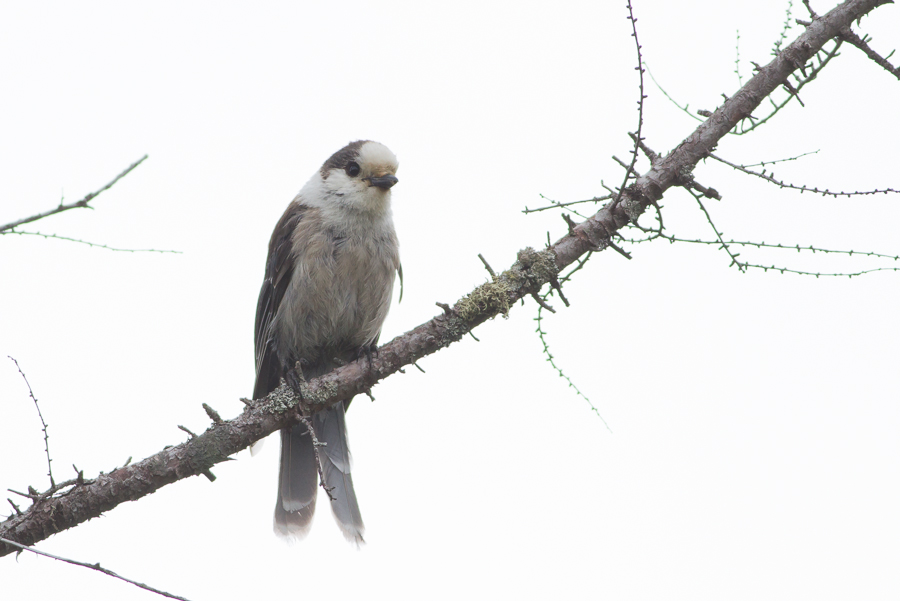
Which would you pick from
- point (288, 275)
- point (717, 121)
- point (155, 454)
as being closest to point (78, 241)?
point (155, 454)

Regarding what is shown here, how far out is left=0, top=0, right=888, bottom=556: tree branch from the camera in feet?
8.34

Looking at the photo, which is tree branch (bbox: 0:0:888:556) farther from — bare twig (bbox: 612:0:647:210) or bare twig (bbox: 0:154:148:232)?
bare twig (bbox: 0:154:148:232)

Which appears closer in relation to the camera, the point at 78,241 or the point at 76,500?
the point at 78,241

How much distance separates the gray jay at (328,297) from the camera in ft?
11.7

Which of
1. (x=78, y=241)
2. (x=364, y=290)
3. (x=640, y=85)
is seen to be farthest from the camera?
(x=364, y=290)

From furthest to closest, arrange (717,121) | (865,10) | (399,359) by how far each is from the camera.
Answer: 1. (399,359)
2. (717,121)
3. (865,10)

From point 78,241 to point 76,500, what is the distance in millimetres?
1075

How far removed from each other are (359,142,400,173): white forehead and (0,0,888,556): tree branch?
118cm

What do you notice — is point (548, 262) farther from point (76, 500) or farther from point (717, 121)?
point (76, 500)

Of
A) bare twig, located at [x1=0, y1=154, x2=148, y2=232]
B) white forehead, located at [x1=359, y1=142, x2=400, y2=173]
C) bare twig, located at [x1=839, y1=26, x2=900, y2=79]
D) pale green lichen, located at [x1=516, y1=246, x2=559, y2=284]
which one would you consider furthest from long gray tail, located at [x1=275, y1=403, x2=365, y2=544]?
bare twig, located at [x1=839, y1=26, x2=900, y2=79]

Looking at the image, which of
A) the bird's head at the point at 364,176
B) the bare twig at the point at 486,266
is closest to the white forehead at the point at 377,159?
the bird's head at the point at 364,176

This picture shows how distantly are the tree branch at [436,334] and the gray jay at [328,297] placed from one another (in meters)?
0.64

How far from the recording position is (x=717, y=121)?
2.66m

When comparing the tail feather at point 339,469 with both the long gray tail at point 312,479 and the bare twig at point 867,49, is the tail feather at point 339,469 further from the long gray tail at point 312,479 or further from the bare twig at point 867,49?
the bare twig at point 867,49
